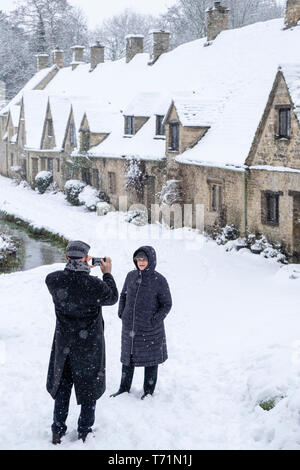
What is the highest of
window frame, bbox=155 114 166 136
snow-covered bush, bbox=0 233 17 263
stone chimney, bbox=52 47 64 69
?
stone chimney, bbox=52 47 64 69

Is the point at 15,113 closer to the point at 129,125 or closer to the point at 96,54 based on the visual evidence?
the point at 96,54

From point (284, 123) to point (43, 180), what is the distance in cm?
2394

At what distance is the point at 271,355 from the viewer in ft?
30.1

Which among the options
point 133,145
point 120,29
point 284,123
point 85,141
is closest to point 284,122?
Result: point 284,123

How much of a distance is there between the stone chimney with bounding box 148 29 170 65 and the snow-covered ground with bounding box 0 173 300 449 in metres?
20.6

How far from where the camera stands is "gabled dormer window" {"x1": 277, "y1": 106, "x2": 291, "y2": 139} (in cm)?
1836

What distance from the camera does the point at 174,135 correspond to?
25.5 metres

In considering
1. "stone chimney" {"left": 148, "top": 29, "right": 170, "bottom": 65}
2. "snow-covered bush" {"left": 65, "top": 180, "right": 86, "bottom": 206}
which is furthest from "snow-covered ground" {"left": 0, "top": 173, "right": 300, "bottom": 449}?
"stone chimney" {"left": 148, "top": 29, "right": 170, "bottom": 65}

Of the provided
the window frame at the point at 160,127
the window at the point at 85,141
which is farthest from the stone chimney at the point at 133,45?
the window frame at the point at 160,127

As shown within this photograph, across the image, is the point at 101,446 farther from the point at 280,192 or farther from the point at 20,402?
the point at 280,192

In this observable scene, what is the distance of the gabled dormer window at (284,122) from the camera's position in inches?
723

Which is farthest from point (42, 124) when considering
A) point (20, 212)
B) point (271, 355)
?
point (271, 355)

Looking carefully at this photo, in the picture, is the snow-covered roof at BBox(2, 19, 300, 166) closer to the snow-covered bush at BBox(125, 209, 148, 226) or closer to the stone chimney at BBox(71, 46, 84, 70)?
the snow-covered bush at BBox(125, 209, 148, 226)

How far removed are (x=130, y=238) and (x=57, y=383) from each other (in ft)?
55.9
